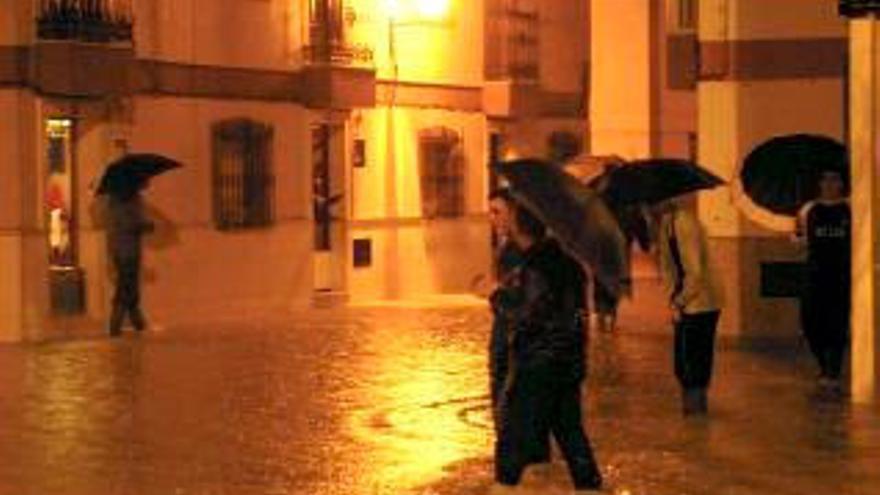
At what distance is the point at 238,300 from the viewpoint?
25.5 meters

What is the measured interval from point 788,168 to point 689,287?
17.7 feet

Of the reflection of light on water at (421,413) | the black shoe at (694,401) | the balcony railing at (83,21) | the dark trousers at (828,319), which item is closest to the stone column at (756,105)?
the reflection of light on water at (421,413)

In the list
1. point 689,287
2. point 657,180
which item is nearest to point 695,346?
point 689,287

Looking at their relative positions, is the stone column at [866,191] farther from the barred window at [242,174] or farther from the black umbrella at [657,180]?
the barred window at [242,174]

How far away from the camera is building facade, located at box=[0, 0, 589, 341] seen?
869 inches

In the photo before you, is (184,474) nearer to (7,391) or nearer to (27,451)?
(27,451)

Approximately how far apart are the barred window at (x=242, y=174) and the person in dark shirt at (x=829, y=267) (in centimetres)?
1098

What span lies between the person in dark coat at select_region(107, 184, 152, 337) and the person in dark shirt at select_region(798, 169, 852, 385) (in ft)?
28.8

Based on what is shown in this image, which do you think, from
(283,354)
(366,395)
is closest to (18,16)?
(283,354)

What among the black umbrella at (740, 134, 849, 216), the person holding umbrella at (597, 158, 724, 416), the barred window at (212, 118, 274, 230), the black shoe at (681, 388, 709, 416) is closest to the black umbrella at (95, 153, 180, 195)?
the barred window at (212, 118, 274, 230)

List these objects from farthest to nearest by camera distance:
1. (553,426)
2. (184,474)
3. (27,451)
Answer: (27,451), (184,474), (553,426)

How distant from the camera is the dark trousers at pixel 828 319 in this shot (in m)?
15.7

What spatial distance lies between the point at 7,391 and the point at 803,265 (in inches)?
297

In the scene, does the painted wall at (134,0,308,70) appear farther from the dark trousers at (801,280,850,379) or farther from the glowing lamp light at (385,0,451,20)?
the dark trousers at (801,280,850,379)
